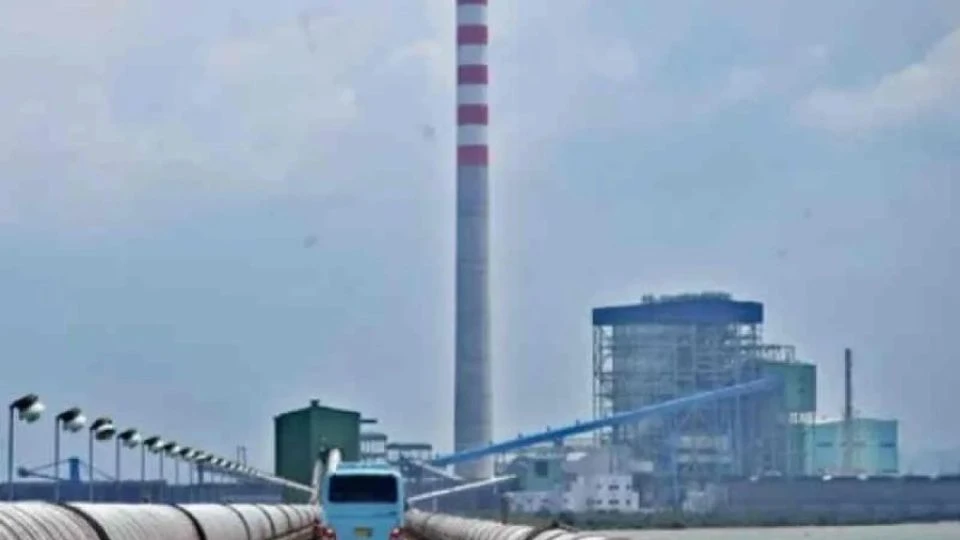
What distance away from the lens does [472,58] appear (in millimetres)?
189125

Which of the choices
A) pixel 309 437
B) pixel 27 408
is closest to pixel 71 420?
pixel 27 408

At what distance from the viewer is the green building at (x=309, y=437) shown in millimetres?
164250

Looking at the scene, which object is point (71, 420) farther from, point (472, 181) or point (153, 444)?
point (472, 181)

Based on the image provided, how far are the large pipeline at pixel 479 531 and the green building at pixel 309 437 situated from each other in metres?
37.8

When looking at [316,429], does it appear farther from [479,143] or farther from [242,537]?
[242,537]

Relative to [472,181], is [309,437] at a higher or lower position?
lower

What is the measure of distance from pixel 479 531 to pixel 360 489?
6800 millimetres

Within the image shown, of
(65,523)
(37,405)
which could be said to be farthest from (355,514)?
(65,523)

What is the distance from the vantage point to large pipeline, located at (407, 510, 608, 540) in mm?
50156

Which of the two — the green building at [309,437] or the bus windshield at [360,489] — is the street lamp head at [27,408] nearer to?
the bus windshield at [360,489]

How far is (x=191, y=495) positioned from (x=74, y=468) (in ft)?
28.9

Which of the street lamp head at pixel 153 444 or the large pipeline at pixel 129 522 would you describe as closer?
the large pipeline at pixel 129 522

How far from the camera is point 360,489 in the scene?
246ft

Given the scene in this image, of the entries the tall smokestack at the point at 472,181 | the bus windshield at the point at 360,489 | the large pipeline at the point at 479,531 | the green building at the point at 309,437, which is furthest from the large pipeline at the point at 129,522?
the tall smokestack at the point at 472,181
